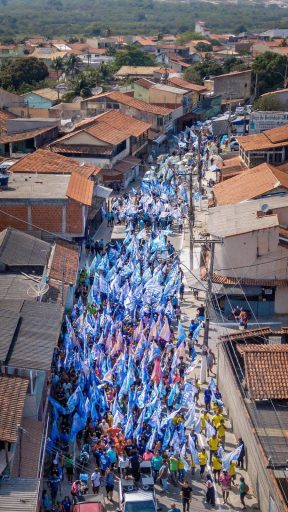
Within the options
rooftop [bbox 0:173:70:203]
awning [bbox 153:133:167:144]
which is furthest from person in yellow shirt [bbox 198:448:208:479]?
awning [bbox 153:133:167:144]

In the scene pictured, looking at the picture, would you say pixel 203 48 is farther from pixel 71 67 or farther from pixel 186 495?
pixel 186 495

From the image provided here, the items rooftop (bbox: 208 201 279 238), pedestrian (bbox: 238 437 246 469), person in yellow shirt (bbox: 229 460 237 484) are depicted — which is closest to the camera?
person in yellow shirt (bbox: 229 460 237 484)

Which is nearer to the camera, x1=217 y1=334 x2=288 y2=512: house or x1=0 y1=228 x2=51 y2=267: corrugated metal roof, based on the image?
x1=217 y1=334 x2=288 y2=512: house

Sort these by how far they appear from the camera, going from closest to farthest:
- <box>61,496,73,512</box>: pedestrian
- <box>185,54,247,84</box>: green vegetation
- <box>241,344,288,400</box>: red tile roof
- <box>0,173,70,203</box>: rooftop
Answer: <box>61,496,73,512</box>: pedestrian → <box>241,344,288,400</box>: red tile roof → <box>0,173,70,203</box>: rooftop → <box>185,54,247,84</box>: green vegetation

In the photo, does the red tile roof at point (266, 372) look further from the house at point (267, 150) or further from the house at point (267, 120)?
the house at point (267, 120)

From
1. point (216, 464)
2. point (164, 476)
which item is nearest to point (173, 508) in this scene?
point (164, 476)

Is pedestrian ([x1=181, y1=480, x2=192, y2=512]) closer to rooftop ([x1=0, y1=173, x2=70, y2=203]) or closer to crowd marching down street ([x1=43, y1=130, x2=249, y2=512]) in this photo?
crowd marching down street ([x1=43, y1=130, x2=249, y2=512])

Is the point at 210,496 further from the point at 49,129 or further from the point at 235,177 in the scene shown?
the point at 49,129
